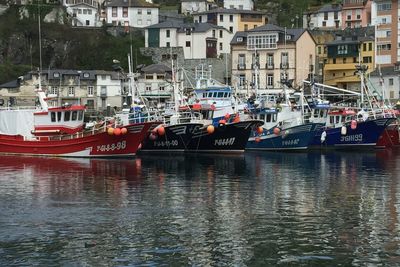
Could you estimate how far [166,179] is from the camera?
40000 millimetres

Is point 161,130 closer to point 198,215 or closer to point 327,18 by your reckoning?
point 198,215

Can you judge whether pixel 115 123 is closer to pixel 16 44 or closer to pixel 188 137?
pixel 188 137

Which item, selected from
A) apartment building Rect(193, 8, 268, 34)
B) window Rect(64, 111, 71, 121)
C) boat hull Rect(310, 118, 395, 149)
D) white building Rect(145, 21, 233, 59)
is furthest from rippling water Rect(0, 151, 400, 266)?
apartment building Rect(193, 8, 268, 34)

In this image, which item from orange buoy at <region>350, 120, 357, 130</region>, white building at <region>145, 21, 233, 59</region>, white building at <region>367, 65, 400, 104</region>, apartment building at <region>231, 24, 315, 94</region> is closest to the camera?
orange buoy at <region>350, 120, 357, 130</region>

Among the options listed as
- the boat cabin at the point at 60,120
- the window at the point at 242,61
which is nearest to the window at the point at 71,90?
the window at the point at 242,61

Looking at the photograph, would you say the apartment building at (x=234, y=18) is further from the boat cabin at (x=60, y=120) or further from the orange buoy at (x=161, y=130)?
the boat cabin at (x=60, y=120)

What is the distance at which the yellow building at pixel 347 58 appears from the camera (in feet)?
313

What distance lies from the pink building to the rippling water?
63373 millimetres

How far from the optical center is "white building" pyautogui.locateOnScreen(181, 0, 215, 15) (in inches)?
4648

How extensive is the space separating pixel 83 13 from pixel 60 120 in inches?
2416

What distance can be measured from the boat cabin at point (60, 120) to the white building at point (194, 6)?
224 feet

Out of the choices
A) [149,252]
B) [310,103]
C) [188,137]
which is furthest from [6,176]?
[310,103]

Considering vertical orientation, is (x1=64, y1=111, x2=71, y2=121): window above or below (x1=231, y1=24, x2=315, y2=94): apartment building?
below

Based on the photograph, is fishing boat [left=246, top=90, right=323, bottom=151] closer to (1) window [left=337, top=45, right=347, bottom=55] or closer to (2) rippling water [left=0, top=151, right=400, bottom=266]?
(2) rippling water [left=0, top=151, right=400, bottom=266]
